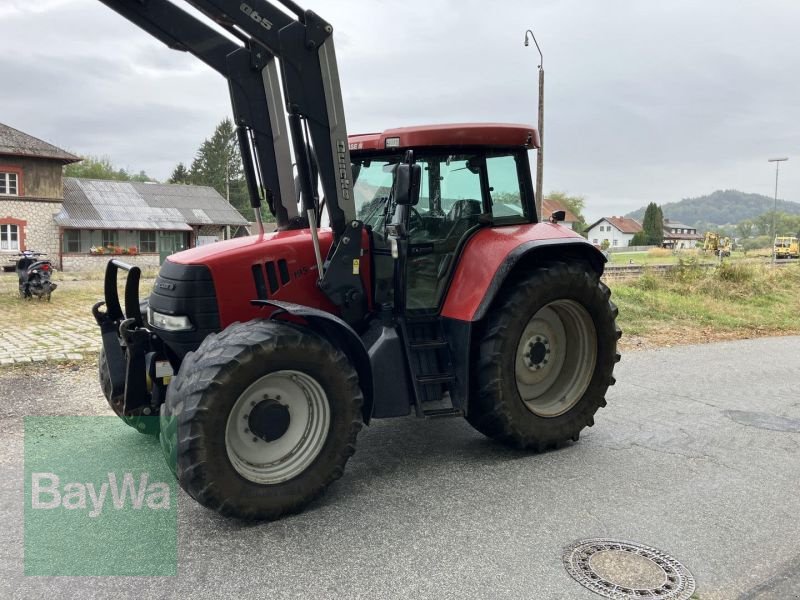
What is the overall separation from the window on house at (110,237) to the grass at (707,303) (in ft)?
92.8

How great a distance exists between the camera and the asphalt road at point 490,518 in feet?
10.8

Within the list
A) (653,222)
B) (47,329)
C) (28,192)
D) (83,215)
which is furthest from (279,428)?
(653,222)

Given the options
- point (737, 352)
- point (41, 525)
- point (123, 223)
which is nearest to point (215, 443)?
point (41, 525)

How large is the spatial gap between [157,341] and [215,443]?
120 cm

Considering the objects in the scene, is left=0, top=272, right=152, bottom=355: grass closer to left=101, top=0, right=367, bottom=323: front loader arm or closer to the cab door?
left=101, top=0, right=367, bottom=323: front loader arm

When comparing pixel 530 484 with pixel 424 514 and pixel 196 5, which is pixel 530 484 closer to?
pixel 424 514

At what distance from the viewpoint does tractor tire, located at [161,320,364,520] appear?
3.67 meters

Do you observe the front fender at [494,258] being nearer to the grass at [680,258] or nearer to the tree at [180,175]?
the grass at [680,258]

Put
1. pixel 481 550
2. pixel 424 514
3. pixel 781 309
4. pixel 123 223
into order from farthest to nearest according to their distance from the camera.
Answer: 1. pixel 123 223
2. pixel 781 309
3. pixel 424 514
4. pixel 481 550

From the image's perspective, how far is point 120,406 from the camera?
4945 mm

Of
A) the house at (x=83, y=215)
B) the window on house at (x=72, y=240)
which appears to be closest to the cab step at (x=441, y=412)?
the house at (x=83, y=215)

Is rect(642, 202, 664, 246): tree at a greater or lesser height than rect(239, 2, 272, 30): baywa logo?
greater

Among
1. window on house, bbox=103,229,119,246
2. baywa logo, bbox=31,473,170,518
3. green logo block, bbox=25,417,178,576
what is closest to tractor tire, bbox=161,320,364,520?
green logo block, bbox=25,417,178,576

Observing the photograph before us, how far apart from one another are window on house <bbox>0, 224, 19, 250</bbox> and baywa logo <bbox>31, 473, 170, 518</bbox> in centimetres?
3248
